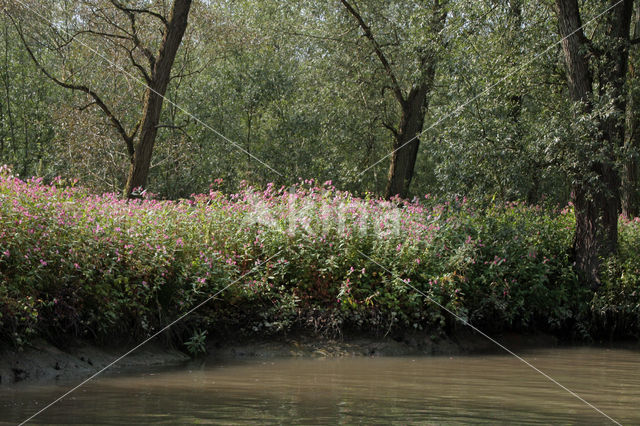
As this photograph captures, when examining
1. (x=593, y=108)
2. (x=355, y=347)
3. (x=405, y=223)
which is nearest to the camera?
(x=355, y=347)

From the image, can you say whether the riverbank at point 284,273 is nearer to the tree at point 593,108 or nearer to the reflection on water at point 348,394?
the tree at point 593,108

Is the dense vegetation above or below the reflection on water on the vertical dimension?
above

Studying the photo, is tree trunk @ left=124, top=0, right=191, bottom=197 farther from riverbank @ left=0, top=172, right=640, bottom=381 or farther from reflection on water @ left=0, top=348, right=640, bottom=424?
reflection on water @ left=0, top=348, right=640, bottom=424

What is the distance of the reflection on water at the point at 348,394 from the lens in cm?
544

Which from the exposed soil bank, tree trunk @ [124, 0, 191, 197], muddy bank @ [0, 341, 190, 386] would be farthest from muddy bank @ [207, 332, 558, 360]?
tree trunk @ [124, 0, 191, 197]

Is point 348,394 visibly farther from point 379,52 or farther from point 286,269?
point 379,52

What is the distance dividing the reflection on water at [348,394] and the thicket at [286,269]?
2.88 ft

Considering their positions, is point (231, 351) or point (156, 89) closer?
point (231, 351)

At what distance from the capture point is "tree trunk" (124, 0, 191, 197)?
1298 centimetres

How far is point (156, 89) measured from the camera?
511 inches

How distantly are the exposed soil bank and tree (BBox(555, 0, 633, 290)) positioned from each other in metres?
1.57

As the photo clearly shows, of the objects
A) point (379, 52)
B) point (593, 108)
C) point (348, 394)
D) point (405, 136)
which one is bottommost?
point (348, 394)

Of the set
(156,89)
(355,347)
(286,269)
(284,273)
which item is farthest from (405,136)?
(355,347)

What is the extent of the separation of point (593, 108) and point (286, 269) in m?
4.93
